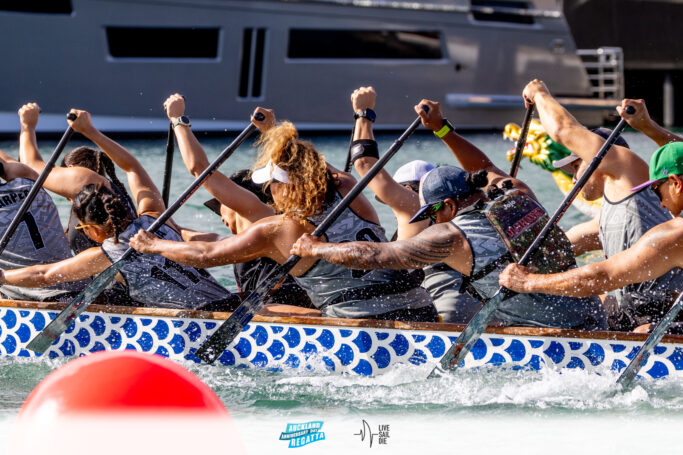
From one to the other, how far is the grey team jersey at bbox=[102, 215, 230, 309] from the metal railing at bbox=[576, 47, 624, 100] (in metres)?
18.0

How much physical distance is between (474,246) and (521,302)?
439mm

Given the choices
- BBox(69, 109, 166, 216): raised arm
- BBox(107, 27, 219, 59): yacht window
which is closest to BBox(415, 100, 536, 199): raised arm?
BBox(69, 109, 166, 216): raised arm

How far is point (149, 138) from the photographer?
1969cm

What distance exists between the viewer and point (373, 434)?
4.18m

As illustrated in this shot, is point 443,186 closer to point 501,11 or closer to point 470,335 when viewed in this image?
point 470,335

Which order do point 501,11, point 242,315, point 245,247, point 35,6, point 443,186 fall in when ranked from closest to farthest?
point 443,186, point 245,247, point 242,315, point 35,6, point 501,11

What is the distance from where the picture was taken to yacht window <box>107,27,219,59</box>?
61.0 ft

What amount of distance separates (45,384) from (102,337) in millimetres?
2627

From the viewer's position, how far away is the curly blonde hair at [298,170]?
4242 mm

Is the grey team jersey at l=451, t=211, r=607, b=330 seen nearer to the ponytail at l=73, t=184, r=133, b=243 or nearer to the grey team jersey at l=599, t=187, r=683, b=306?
the grey team jersey at l=599, t=187, r=683, b=306

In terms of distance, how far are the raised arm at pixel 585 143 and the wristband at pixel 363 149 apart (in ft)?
2.76

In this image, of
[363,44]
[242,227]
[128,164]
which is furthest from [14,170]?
[363,44]

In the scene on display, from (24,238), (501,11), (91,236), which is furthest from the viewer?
(501,11)

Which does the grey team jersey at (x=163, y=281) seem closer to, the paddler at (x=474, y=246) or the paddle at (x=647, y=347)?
the paddler at (x=474, y=246)
